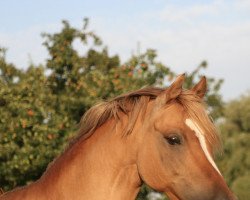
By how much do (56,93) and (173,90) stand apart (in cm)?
753

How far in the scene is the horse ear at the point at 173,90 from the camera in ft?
12.8

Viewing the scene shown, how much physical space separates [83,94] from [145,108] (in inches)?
265

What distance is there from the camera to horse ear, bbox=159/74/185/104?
3.90 m

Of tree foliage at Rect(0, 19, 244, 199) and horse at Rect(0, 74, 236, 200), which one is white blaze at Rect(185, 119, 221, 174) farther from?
tree foliage at Rect(0, 19, 244, 199)

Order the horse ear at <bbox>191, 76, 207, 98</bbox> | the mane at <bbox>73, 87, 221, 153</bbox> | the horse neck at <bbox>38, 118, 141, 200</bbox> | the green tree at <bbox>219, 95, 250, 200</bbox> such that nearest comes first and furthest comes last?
the mane at <bbox>73, 87, 221, 153</bbox> < the horse neck at <bbox>38, 118, 141, 200</bbox> < the horse ear at <bbox>191, 76, 207, 98</bbox> < the green tree at <bbox>219, 95, 250, 200</bbox>

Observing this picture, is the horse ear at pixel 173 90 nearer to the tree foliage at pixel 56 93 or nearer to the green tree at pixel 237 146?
the tree foliage at pixel 56 93

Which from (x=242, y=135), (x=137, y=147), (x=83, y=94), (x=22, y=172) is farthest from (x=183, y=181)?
(x=242, y=135)

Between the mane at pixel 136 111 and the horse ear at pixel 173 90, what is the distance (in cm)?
5

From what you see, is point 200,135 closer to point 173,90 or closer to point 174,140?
point 174,140

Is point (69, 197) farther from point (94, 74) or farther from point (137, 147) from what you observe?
point (94, 74)

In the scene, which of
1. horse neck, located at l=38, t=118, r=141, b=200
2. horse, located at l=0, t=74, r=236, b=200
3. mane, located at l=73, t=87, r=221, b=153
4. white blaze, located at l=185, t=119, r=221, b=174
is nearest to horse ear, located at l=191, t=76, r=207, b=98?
horse, located at l=0, t=74, r=236, b=200

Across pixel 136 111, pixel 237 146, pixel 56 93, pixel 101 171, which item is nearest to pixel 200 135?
pixel 136 111

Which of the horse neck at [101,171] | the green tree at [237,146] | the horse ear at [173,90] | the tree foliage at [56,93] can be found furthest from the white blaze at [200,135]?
the green tree at [237,146]

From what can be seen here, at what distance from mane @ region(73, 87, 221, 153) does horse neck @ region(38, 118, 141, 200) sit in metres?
0.08
